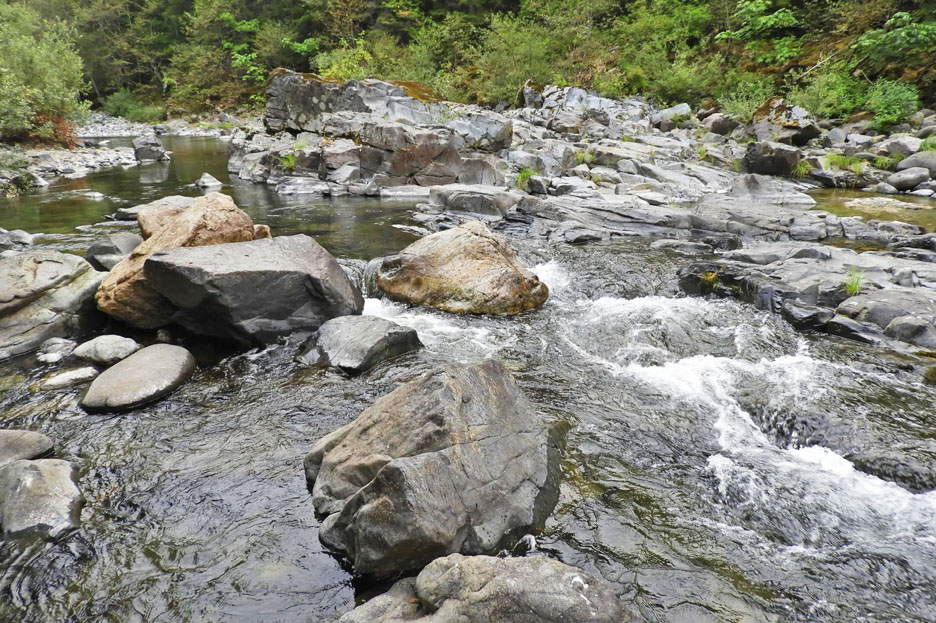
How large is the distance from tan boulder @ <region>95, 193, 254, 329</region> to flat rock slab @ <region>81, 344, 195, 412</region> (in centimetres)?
89

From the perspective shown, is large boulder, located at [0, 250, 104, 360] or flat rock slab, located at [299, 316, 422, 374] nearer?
flat rock slab, located at [299, 316, 422, 374]

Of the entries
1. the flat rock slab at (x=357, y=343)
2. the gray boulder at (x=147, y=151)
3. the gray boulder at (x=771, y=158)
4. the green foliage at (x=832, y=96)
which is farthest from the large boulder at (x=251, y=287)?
Answer: the gray boulder at (x=147, y=151)

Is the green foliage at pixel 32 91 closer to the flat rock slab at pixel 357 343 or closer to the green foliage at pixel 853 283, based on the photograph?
the flat rock slab at pixel 357 343

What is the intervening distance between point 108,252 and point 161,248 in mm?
2217

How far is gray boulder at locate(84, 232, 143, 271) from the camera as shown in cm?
769

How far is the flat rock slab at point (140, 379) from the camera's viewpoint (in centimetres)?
477

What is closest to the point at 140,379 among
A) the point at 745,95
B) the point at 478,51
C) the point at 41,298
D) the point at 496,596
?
the point at 41,298

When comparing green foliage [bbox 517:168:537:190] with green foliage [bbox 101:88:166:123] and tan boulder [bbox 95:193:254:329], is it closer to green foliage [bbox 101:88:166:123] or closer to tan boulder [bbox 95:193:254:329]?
tan boulder [bbox 95:193:254:329]

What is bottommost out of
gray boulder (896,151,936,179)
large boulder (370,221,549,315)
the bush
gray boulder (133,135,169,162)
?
gray boulder (133,135,169,162)

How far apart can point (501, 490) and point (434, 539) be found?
0.60 meters

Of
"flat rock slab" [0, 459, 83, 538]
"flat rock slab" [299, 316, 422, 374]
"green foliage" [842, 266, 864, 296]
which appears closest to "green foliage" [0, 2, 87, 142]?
"flat rock slab" [299, 316, 422, 374]

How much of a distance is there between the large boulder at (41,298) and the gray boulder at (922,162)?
18.7 metres

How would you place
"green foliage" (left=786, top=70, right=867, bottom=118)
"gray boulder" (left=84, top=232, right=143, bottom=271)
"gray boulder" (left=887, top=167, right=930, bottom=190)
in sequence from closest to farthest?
1. "gray boulder" (left=84, top=232, right=143, bottom=271)
2. "gray boulder" (left=887, top=167, right=930, bottom=190)
3. "green foliage" (left=786, top=70, right=867, bottom=118)

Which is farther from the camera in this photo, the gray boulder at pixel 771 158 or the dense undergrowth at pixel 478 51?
the dense undergrowth at pixel 478 51
